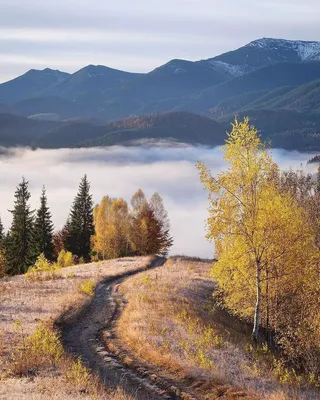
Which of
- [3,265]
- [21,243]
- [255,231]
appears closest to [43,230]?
[21,243]

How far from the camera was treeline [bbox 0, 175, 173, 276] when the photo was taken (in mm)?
88875

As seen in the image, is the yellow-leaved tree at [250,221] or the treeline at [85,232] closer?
the yellow-leaved tree at [250,221]

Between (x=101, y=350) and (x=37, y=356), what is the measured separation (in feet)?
15.7

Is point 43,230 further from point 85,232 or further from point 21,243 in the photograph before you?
point 85,232

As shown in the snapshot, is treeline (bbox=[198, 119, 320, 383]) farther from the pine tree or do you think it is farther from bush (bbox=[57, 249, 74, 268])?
the pine tree

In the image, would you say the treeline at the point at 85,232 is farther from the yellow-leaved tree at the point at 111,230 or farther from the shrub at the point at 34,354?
the shrub at the point at 34,354

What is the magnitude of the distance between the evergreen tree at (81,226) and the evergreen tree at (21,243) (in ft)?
41.5

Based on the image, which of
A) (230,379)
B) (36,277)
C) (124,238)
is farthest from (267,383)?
(124,238)

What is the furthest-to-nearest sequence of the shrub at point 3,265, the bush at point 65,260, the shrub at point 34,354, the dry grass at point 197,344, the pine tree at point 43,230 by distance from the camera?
the pine tree at point 43,230, the shrub at point 3,265, the bush at point 65,260, the dry grass at point 197,344, the shrub at point 34,354

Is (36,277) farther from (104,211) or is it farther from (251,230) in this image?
(104,211)

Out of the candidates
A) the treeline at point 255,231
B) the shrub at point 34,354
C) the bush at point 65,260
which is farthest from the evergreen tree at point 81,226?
the shrub at point 34,354

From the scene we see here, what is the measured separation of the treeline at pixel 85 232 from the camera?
88875 millimetres

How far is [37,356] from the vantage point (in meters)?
20.3

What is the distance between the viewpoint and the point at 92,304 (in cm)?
3662
